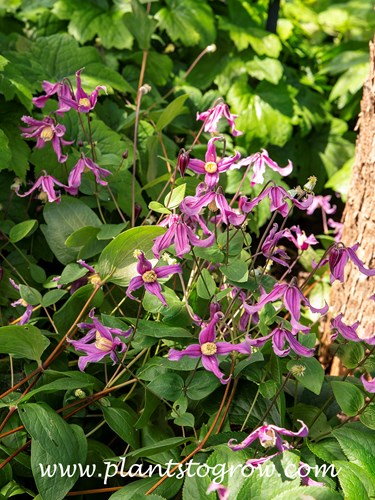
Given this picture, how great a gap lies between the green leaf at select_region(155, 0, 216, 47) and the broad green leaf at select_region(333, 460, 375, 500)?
5.26 ft

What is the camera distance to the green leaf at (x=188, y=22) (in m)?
2.39

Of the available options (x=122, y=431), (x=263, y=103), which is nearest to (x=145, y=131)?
(x=263, y=103)

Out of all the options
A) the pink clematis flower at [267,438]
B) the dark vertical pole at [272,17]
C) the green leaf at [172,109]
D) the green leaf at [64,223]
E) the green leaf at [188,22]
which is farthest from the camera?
the dark vertical pole at [272,17]

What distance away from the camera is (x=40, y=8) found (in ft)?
7.61

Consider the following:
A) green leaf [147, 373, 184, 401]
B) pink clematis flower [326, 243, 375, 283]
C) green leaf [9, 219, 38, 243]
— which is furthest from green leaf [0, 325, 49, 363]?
pink clematis flower [326, 243, 375, 283]

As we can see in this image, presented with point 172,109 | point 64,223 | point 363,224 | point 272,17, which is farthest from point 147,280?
point 272,17

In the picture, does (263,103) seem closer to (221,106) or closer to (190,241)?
(221,106)

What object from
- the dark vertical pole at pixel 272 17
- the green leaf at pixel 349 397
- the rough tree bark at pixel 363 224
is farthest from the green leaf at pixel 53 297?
the dark vertical pole at pixel 272 17

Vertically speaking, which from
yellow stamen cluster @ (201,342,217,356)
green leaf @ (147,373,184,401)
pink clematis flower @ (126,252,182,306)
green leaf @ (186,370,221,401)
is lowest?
green leaf @ (186,370,221,401)

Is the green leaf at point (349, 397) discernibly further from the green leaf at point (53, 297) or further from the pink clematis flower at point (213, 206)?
the green leaf at point (53, 297)

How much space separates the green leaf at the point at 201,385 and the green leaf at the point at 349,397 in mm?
232

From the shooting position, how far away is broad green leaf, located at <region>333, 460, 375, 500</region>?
3.74 ft

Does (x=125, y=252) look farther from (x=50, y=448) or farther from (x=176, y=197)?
(x=50, y=448)

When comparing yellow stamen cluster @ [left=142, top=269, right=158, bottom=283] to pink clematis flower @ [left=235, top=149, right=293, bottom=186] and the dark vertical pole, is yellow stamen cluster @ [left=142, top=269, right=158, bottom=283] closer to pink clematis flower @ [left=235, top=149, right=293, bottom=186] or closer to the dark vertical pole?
pink clematis flower @ [left=235, top=149, right=293, bottom=186]
